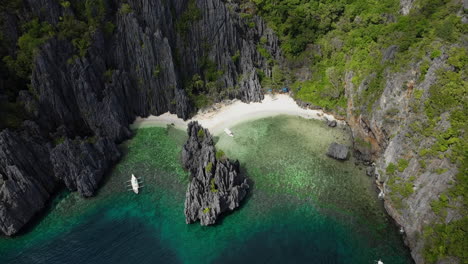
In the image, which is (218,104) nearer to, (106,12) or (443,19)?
(106,12)

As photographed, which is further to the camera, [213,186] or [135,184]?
[135,184]

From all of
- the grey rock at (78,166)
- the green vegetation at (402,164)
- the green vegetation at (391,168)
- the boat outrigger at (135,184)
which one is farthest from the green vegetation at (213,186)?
the green vegetation at (402,164)

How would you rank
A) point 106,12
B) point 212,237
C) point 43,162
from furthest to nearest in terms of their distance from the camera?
point 106,12 → point 43,162 → point 212,237

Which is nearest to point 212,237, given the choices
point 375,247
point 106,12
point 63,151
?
point 375,247

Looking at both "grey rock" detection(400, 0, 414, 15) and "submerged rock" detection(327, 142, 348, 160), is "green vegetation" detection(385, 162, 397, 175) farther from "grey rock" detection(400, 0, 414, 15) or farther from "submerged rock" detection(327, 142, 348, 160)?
"grey rock" detection(400, 0, 414, 15)

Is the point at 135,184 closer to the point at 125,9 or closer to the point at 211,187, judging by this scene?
the point at 211,187

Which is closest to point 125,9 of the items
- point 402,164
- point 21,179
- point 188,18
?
point 188,18

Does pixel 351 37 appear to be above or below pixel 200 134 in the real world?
above
